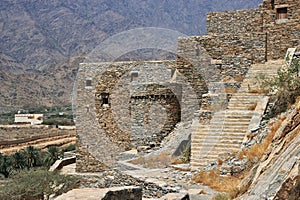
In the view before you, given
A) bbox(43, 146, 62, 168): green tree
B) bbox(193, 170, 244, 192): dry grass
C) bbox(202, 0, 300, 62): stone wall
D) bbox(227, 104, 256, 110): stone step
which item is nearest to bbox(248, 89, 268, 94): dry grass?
bbox(227, 104, 256, 110): stone step

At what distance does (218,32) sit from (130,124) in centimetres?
452

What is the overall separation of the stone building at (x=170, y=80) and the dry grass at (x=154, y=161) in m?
1.47

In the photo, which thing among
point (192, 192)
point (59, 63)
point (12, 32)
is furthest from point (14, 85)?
point (192, 192)

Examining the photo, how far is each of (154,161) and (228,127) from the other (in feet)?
9.32

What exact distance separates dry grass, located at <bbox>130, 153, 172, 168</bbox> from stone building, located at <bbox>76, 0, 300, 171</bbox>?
147 centimetres

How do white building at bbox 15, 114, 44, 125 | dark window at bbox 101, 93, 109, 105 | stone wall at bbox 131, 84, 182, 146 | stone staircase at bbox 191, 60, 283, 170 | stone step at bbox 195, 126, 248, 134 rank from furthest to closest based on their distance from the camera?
white building at bbox 15, 114, 44, 125 < dark window at bbox 101, 93, 109, 105 < stone wall at bbox 131, 84, 182, 146 < stone step at bbox 195, 126, 248, 134 < stone staircase at bbox 191, 60, 283, 170

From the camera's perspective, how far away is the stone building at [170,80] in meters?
14.4

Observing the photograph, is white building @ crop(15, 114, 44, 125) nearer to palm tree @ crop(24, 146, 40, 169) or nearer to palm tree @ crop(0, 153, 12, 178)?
palm tree @ crop(24, 146, 40, 169)

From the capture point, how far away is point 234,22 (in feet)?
51.8

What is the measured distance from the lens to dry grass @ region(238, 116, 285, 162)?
8961 mm

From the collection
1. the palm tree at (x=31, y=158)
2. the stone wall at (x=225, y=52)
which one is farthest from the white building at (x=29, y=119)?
the stone wall at (x=225, y=52)

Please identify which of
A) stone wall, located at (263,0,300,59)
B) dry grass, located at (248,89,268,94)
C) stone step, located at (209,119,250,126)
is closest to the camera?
stone step, located at (209,119,250,126)

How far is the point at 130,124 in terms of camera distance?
15781 mm

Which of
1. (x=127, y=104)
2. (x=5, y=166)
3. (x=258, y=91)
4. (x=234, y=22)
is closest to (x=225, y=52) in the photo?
(x=234, y=22)
